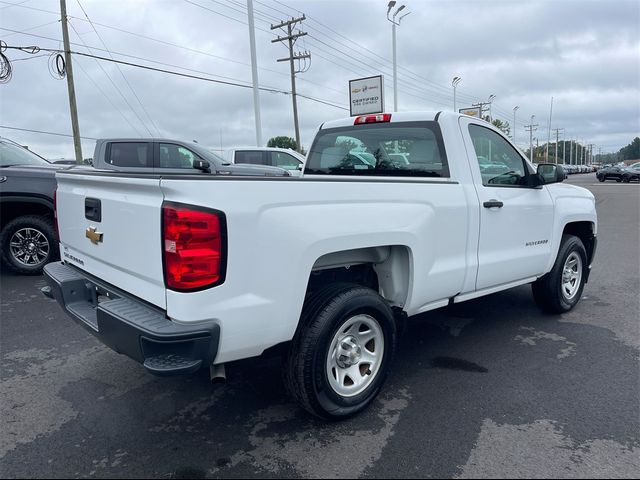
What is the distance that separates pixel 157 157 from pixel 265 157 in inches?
155

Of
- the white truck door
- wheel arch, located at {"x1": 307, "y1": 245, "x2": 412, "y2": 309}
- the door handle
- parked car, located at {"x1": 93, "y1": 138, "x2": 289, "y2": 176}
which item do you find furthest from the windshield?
the door handle

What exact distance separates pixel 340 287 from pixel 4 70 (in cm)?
1915

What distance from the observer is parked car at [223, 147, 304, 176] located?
1255 centimetres

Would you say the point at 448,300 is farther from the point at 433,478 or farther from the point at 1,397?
the point at 1,397

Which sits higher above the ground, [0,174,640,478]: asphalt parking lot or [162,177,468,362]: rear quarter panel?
[162,177,468,362]: rear quarter panel

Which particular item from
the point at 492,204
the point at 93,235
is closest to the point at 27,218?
the point at 93,235

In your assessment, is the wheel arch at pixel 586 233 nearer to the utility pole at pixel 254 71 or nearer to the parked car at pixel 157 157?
the parked car at pixel 157 157

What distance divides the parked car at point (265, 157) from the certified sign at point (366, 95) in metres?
8.21

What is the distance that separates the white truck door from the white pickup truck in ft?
0.05

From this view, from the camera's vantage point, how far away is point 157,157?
920cm

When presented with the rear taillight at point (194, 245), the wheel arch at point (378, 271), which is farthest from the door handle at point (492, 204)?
the rear taillight at point (194, 245)

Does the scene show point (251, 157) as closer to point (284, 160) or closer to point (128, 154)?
point (284, 160)

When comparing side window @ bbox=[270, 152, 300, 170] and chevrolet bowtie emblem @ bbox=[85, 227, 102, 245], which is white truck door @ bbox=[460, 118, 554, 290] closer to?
chevrolet bowtie emblem @ bbox=[85, 227, 102, 245]

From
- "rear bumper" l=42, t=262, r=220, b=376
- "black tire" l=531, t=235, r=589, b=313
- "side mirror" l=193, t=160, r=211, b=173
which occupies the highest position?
"side mirror" l=193, t=160, r=211, b=173
